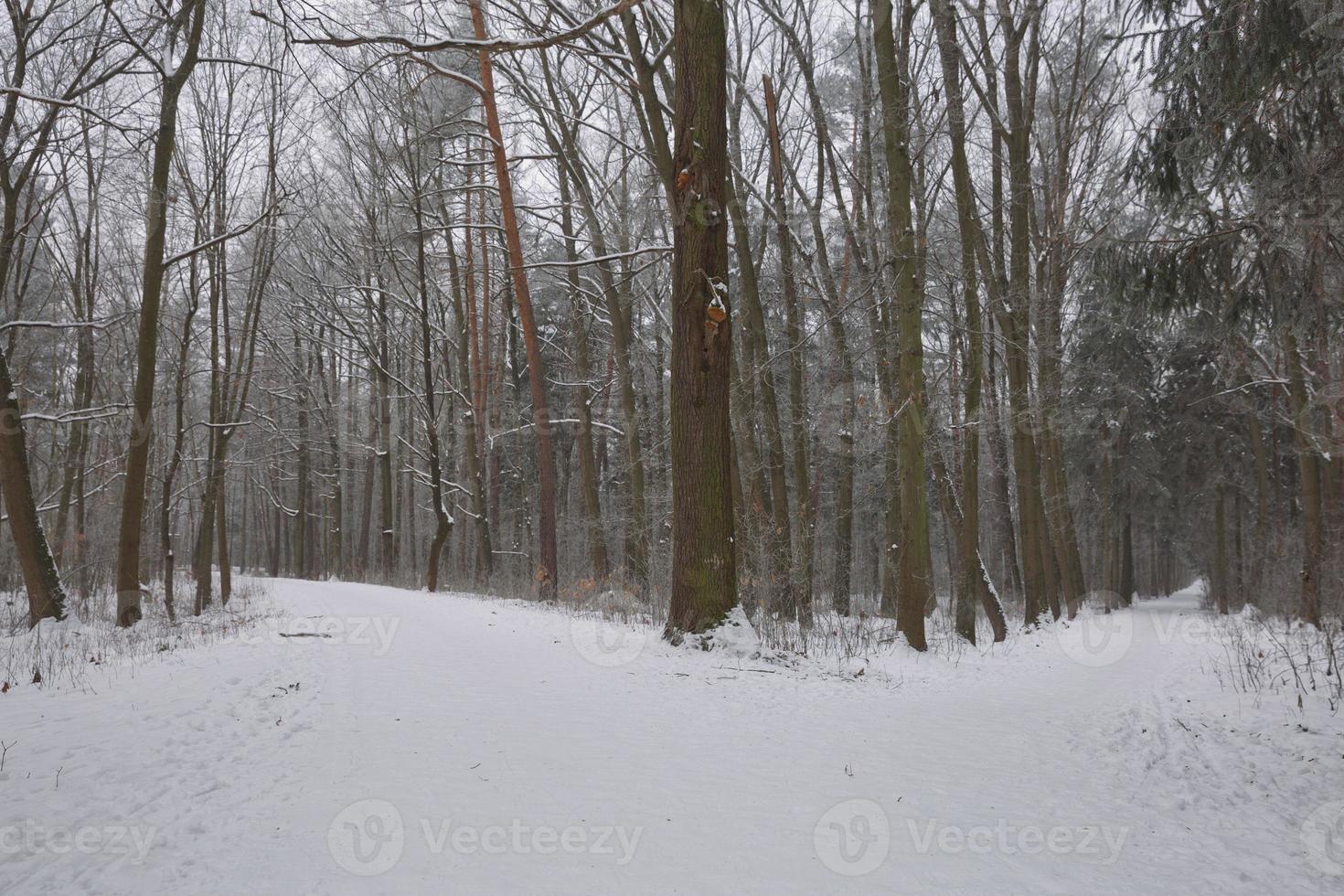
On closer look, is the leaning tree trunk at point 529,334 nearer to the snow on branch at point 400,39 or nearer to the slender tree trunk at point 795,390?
the slender tree trunk at point 795,390

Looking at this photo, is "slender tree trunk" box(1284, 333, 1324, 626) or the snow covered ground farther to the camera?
"slender tree trunk" box(1284, 333, 1324, 626)

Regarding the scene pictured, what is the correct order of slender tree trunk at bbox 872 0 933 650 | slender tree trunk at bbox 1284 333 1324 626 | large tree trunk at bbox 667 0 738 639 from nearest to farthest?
large tree trunk at bbox 667 0 738 639
slender tree trunk at bbox 872 0 933 650
slender tree trunk at bbox 1284 333 1324 626

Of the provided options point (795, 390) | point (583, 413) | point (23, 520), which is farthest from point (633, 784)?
point (583, 413)

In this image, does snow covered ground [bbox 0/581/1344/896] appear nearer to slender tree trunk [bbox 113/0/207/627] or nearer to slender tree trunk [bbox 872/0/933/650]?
slender tree trunk [bbox 872/0/933/650]

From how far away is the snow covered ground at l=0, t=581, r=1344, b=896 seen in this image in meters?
2.40

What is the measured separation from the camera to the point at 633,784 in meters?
3.12

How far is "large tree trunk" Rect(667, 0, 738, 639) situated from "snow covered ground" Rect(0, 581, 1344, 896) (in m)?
0.88

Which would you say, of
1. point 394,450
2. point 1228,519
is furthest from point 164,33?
point 1228,519

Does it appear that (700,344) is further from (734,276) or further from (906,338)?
(734,276)

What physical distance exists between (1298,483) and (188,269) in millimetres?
32993

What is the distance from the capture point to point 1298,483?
23.8m

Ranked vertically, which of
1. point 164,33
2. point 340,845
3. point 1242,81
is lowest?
point 340,845

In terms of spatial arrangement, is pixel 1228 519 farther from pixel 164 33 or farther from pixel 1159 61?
pixel 164 33

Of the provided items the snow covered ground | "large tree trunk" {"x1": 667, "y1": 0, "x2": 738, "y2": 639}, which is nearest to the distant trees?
"large tree trunk" {"x1": 667, "y1": 0, "x2": 738, "y2": 639}
